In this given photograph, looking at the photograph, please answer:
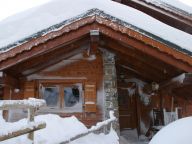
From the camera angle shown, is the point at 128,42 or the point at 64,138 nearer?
the point at 64,138

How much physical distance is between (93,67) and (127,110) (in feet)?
8.57

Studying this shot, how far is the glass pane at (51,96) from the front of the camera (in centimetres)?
938

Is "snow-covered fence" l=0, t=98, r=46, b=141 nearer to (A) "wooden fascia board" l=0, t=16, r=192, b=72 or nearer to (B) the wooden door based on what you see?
(A) "wooden fascia board" l=0, t=16, r=192, b=72

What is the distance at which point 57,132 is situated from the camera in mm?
5773

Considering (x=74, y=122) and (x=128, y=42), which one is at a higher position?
(x=128, y=42)

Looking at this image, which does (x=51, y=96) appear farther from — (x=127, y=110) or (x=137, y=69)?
(x=127, y=110)

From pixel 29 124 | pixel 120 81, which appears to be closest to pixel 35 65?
pixel 120 81

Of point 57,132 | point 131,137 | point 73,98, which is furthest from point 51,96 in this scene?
point 57,132

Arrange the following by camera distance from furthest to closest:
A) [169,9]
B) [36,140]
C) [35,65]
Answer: [169,9] → [35,65] → [36,140]

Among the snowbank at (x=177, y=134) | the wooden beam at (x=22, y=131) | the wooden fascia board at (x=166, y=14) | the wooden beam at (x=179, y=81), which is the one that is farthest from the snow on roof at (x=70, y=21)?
the snowbank at (x=177, y=134)

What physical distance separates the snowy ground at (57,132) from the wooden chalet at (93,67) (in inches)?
58.3

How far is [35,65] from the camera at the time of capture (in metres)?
9.15

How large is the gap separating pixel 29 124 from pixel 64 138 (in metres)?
1.13

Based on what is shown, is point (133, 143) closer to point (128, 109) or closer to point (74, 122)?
point (128, 109)
